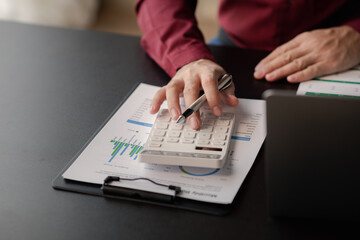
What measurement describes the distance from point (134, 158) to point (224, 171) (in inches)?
5.8

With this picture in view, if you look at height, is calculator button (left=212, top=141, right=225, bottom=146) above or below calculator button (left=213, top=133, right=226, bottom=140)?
above

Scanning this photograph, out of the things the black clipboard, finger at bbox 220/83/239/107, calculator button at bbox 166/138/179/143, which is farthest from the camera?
finger at bbox 220/83/239/107

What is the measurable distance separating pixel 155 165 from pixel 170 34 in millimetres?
480

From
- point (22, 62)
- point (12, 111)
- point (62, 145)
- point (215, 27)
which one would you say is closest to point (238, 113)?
point (62, 145)

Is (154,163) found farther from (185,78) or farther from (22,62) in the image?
(22,62)

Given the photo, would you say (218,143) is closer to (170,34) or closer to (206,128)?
(206,128)

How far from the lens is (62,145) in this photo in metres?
0.78

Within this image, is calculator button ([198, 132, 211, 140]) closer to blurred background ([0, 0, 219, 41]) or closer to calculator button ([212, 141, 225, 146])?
calculator button ([212, 141, 225, 146])

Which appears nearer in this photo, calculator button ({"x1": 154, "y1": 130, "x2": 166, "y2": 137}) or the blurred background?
calculator button ({"x1": 154, "y1": 130, "x2": 166, "y2": 137})

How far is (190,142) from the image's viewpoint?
74cm

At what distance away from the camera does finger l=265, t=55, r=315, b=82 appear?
978mm

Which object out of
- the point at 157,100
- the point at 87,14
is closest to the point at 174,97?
the point at 157,100

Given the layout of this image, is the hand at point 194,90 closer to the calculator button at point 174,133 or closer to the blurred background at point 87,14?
the calculator button at point 174,133

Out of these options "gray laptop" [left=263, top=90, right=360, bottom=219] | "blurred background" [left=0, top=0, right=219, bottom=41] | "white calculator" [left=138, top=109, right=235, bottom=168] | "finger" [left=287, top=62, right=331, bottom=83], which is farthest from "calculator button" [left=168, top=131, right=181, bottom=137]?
"blurred background" [left=0, top=0, right=219, bottom=41]
